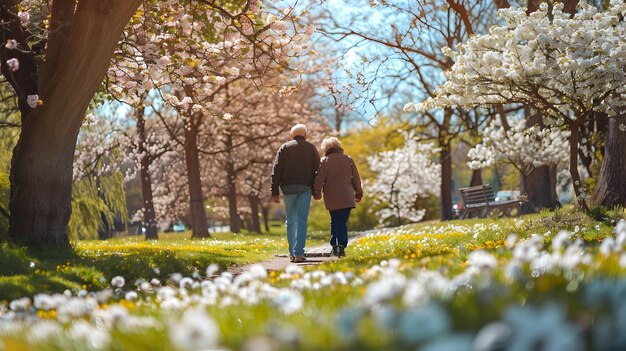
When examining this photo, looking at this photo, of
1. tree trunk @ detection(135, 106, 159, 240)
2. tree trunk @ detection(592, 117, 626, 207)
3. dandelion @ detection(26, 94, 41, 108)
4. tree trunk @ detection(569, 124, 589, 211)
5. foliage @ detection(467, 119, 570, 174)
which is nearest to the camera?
dandelion @ detection(26, 94, 41, 108)

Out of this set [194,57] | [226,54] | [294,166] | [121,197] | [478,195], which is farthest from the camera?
[478,195]

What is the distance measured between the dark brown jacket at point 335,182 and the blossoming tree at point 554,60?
8.86 feet

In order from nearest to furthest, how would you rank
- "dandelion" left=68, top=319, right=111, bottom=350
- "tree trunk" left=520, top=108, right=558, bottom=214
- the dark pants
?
"dandelion" left=68, top=319, right=111, bottom=350
the dark pants
"tree trunk" left=520, top=108, right=558, bottom=214

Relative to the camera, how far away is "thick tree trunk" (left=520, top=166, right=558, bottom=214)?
843 inches

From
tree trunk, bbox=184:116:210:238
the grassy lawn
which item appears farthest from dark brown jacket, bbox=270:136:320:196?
tree trunk, bbox=184:116:210:238

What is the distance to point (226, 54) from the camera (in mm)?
12695

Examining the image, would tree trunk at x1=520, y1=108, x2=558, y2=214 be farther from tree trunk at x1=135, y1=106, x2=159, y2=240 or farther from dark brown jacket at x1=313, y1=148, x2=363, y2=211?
tree trunk at x1=135, y1=106, x2=159, y2=240

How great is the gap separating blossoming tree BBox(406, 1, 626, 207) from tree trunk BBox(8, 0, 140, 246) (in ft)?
19.1

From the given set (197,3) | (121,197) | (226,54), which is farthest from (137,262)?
(121,197)

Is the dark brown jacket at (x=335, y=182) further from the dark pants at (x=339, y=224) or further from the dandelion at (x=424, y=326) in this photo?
the dandelion at (x=424, y=326)

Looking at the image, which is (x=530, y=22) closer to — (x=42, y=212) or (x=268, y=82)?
(x=268, y=82)

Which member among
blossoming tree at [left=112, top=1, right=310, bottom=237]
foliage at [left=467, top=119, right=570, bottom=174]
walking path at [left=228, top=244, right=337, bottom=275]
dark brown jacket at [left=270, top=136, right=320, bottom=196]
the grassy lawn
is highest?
blossoming tree at [left=112, top=1, right=310, bottom=237]

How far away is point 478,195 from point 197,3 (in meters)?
15.4

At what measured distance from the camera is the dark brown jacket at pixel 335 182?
11.9m
